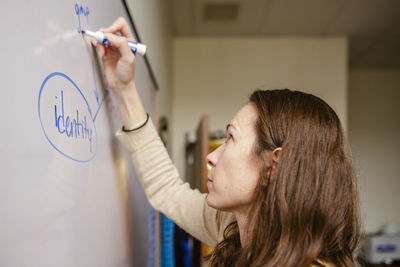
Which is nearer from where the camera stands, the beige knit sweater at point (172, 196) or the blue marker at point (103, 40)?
the blue marker at point (103, 40)

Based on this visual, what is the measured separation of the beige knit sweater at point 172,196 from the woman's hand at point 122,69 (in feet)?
0.25

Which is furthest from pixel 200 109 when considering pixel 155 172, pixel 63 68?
pixel 63 68

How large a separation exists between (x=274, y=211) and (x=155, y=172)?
1.21 feet

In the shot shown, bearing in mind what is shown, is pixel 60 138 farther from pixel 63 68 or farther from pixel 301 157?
pixel 301 157

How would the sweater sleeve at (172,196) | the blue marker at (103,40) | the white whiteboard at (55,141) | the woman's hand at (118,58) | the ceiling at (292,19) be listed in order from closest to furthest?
1. the white whiteboard at (55,141)
2. the blue marker at (103,40)
3. the woman's hand at (118,58)
4. the sweater sleeve at (172,196)
5. the ceiling at (292,19)

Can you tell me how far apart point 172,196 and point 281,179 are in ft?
1.29

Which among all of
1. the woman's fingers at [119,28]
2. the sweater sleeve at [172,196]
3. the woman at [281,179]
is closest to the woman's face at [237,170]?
the woman at [281,179]

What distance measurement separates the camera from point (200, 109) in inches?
130

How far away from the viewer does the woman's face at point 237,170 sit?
683 millimetres

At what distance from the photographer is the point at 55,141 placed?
16.7 inches

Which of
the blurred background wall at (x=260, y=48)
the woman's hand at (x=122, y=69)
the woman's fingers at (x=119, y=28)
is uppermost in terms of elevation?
the blurred background wall at (x=260, y=48)

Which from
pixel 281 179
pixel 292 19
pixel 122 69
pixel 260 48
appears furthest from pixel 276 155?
pixel 260 48

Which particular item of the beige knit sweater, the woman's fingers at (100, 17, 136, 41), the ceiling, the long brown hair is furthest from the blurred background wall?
the long brown hair

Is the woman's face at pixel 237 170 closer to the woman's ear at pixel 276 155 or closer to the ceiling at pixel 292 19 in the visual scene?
the woman's ear at pixel 276 155
